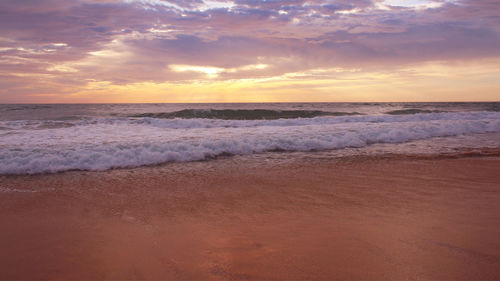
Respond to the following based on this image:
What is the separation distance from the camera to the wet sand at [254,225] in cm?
242

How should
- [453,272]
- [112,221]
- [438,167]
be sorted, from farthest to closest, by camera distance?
[438,167], [112,221], [453,272]

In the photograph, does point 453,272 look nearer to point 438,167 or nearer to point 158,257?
point 158,257

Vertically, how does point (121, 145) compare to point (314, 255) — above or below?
above

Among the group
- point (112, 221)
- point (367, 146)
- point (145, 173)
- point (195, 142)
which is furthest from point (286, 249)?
point (367, 146)

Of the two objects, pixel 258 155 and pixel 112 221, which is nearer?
pixel 112 221

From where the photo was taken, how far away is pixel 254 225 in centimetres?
323

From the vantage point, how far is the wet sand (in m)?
2.42

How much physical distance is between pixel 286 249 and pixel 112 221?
1917 mm

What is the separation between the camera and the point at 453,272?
7.61 feet

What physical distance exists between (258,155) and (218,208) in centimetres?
351

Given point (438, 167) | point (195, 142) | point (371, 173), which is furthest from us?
point (195, 142)

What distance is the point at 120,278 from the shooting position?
91.7 inches

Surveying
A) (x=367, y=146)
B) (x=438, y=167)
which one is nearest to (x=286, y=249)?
(x=438, y=167)

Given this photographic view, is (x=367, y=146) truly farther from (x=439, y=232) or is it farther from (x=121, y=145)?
(x=121, y=145)
